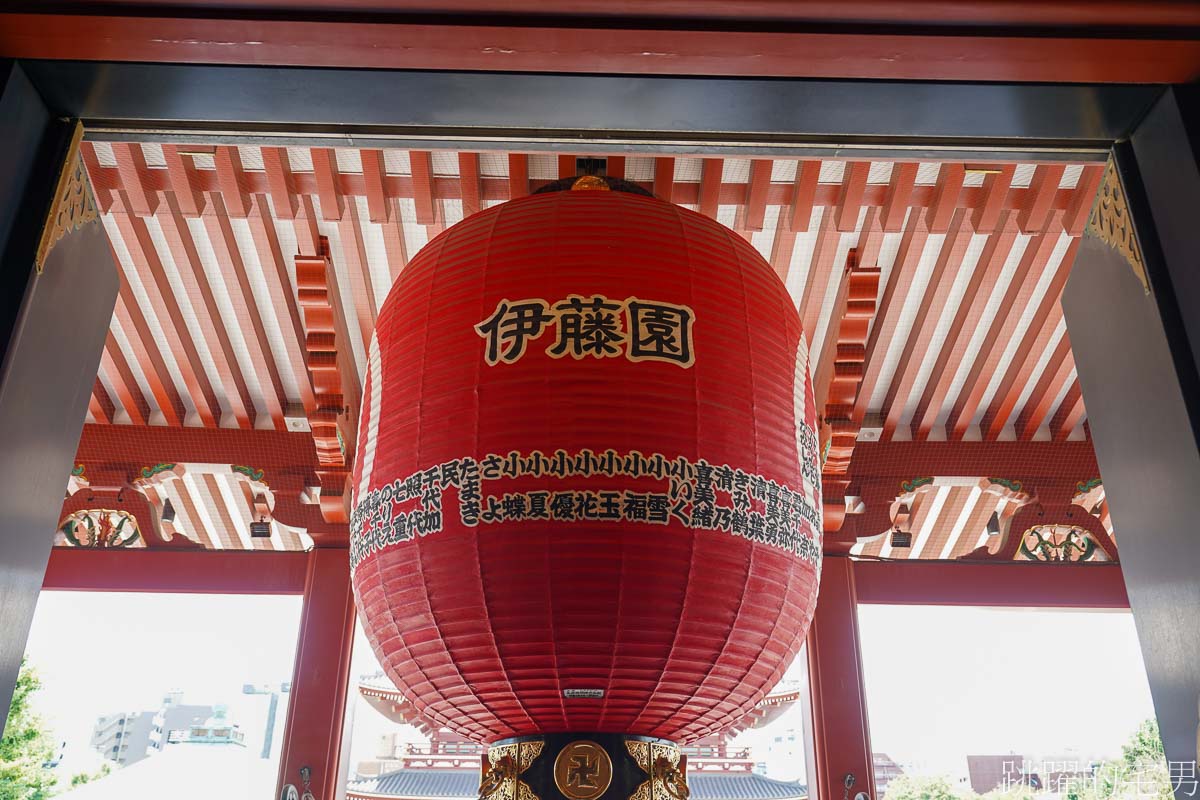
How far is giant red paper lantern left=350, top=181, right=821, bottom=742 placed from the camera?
1700mm

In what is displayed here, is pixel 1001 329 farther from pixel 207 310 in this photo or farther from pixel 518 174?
pixel 207 310

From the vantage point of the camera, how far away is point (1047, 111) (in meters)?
1.54

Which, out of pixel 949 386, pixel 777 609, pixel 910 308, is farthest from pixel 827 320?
pixel 777 609

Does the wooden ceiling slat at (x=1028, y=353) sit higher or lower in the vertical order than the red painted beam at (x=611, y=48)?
higher

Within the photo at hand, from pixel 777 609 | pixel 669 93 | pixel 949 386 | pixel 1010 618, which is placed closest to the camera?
pixel 669 93

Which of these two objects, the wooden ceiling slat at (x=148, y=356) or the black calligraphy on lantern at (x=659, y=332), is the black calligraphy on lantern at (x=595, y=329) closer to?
the black calligraphy on lantern at (x=659, y=332)

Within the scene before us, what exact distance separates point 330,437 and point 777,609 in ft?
10.7

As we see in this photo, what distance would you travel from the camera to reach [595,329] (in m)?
1.82

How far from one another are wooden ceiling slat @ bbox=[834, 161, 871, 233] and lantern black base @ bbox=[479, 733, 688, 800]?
86.2 inches

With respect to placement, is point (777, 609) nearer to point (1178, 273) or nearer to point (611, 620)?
point (611, 620)

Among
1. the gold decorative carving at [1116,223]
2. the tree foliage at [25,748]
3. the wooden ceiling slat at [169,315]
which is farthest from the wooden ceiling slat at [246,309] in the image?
the tree foliage at [25,748]

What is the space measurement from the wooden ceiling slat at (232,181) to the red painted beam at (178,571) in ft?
7.56

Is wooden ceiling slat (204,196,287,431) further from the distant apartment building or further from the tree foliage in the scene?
the distant apartment building

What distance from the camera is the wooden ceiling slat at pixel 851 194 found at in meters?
3.31
